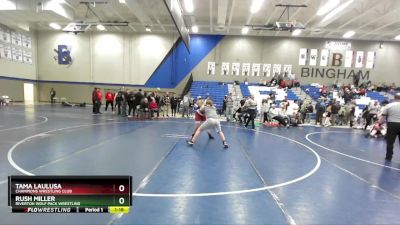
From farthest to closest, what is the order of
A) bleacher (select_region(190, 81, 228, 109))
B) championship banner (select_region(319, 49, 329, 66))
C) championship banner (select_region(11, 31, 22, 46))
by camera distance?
1. championship banner (select_region(319, 49, 329, 66))
2. bleacher (select_region(190, 81, 228, 109))
3. championship banner (select_region(11, 31, 22, 46))

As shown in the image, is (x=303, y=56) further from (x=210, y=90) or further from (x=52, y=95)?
(x=52, y=95)

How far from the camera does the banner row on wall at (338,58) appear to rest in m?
26.4

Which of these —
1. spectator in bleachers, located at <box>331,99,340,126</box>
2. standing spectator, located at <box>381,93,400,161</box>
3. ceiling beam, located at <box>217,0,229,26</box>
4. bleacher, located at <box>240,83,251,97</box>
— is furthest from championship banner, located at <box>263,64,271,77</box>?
standing spectator, located at <box>381,93,400,161</box>

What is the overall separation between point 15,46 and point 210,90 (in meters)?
18.1

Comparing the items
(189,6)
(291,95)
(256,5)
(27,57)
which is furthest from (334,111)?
(27,57)

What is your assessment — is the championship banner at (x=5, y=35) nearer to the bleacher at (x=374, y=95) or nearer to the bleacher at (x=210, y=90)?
the bleacher at (x=210, y=90)

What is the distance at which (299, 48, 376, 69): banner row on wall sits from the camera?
26406mm

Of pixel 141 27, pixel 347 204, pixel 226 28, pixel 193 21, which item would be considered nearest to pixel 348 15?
pixel 226 28

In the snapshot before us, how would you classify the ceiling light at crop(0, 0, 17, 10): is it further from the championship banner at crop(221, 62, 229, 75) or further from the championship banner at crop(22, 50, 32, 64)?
the championship banner at crop(221, 62, 229, 75)

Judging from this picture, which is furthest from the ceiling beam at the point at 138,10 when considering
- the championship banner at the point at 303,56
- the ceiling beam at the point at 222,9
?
the championship banner at the point at 303,56

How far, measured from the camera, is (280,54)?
26.9 meters

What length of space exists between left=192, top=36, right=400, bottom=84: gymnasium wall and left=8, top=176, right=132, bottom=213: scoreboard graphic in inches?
1031

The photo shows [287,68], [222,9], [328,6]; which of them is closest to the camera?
[328,6]

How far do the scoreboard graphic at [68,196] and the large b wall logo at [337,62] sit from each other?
27909 millimetres
